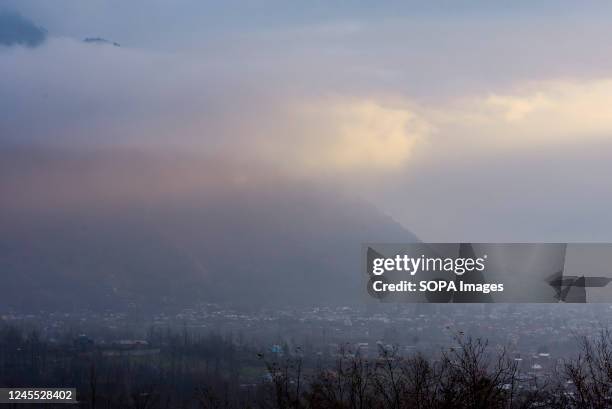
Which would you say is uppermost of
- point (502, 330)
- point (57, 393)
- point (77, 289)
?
point (77, 289)

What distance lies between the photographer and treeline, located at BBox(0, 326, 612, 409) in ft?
40.8

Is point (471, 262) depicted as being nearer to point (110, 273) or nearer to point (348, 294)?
point (348, 294)

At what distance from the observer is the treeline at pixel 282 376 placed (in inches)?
489

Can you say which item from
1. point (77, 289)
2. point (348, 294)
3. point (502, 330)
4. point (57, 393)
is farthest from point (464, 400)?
point (77, 289)

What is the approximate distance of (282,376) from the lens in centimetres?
1391

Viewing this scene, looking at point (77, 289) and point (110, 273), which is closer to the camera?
point (77, 289)

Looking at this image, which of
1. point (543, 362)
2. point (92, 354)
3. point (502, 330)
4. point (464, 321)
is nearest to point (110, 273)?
point (92, 354)

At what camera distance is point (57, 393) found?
24578 millimetres

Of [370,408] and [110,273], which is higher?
[110,273]

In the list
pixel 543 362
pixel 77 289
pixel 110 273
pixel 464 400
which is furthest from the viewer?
pixel 110 273

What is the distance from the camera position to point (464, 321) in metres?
38.6

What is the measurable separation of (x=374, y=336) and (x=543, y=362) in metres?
15.1

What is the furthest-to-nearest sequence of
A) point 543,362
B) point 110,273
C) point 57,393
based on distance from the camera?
point 110,273
point 57,393
point 543,362

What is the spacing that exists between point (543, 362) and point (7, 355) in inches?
963
